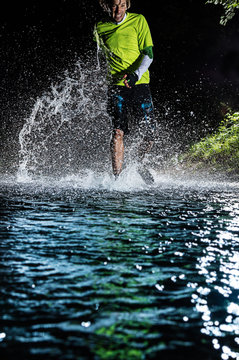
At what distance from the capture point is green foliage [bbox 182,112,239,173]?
27.7ft

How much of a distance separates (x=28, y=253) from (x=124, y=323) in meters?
0.77

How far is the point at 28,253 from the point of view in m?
1.68

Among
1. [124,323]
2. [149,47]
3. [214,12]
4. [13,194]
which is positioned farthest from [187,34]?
[124,323]

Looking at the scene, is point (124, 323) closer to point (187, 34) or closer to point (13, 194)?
point (13, 194)

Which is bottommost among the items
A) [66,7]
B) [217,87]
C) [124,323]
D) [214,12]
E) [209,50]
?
[124,323]

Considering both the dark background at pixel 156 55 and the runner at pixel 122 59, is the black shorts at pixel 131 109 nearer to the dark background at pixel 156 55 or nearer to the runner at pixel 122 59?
the runner at pixel 122 59

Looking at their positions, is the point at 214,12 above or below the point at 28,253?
above

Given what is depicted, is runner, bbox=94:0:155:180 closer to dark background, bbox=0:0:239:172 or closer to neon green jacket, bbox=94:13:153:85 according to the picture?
neon green jacket, bbox=94:13:153:85

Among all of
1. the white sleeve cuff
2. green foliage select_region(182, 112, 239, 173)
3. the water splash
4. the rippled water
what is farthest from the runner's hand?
the water splash

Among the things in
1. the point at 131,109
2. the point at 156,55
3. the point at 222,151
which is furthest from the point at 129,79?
the point at 156,55

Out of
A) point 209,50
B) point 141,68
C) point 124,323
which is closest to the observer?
point 124,323

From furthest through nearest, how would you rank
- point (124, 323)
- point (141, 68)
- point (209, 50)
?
point (209, 50)
point (141, 68)
point (124, 323)

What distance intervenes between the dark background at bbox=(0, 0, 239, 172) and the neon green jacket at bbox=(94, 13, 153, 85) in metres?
8.40

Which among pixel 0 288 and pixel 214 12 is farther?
pixel 214 12
